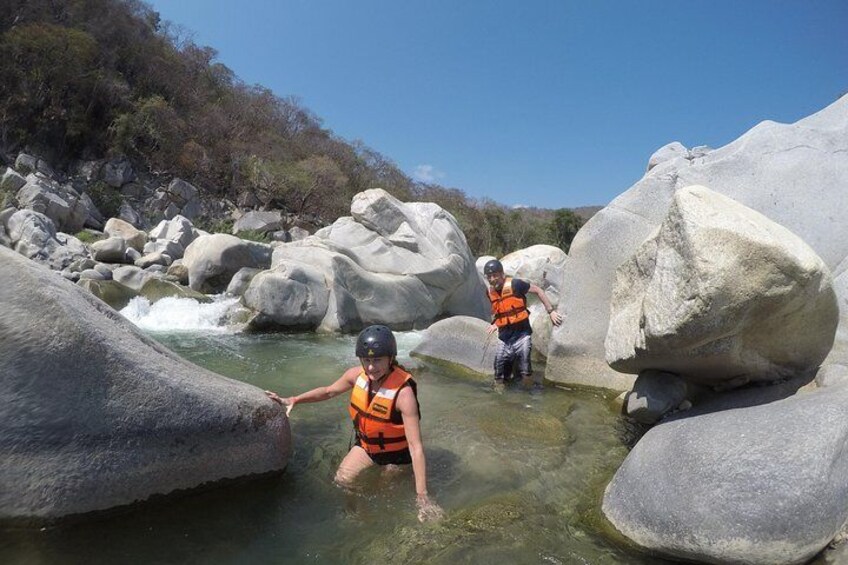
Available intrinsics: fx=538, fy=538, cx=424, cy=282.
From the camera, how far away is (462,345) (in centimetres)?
948

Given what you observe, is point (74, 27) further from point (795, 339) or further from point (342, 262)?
point (795, 339)

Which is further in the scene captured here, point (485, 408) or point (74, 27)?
point (74, 27)

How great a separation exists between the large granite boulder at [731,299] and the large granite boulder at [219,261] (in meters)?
12.4

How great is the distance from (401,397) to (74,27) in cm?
3292

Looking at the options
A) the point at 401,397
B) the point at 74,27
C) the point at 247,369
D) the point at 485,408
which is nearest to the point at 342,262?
the point at 247,369

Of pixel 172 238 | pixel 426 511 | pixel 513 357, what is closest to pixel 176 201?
pixel 172 238

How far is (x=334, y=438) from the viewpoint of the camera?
532 cm

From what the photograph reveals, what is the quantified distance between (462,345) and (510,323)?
1396mm

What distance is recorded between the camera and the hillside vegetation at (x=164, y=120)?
25.2m

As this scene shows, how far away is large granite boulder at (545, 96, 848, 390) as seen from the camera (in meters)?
6.08

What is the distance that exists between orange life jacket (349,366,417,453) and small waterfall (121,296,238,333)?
8.21 metres

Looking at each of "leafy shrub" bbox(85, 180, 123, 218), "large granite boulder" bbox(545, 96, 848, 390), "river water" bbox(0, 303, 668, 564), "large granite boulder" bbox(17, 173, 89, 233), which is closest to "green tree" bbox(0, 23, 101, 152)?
"leafy shrub" bbox(85, 180, 123, 218)

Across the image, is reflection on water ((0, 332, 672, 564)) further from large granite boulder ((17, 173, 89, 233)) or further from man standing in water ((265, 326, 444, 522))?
large granite boulder ((17, 173, 89, 233))

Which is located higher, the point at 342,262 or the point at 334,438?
the point at 342,262
